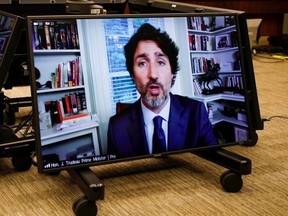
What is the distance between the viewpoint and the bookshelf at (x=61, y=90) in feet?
5.56

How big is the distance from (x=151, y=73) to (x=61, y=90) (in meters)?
0.36

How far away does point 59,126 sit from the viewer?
5.65ft

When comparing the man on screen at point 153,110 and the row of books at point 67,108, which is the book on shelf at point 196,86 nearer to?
the man on screen at point 153,110

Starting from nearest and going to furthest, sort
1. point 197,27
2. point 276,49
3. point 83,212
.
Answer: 1. point 83,212
2. point 197,27
3. point 276,49

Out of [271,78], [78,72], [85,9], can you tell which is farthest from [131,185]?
[271,78]

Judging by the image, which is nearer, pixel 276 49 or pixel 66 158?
pixel 66 158

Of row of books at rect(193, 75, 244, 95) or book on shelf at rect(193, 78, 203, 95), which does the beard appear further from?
row of books at rect(193, 75, 244, 95)

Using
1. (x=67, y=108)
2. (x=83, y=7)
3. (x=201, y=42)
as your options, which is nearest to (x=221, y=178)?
(x=201, y=42)

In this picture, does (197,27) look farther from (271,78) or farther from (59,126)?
(271,78)

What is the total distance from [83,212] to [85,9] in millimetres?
979

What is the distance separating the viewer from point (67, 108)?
5.64ft

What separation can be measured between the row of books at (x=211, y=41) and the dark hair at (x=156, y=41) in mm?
76

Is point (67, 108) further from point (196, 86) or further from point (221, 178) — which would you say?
point (221, 178)

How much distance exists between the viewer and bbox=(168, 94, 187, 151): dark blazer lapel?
6.15ft
